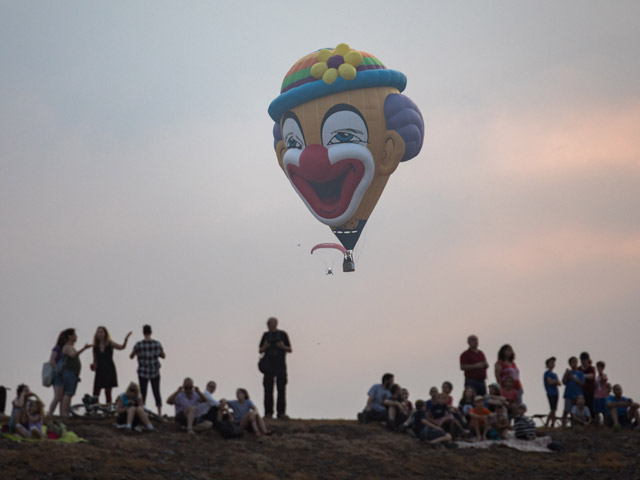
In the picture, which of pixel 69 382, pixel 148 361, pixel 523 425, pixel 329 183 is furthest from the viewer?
pixel 329 183

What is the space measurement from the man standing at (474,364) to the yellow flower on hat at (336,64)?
59.7 ft

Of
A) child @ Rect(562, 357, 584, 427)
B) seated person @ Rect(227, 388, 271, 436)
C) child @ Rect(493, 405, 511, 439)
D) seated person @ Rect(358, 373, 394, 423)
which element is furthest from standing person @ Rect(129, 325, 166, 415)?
child @ Rect(562, 357, 584, 427)

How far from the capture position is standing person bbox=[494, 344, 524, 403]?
73.7 feet

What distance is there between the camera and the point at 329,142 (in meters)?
40.6

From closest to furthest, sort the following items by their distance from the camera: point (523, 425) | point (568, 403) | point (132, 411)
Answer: point (132, 411), point (523, 425), point (568, 403)

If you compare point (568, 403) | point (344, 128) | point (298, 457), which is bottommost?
point (298, 457)

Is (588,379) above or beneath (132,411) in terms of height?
above

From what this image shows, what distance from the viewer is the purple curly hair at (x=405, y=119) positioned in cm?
4028

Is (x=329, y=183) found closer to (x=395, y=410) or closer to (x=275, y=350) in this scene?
(x=275, y=350)

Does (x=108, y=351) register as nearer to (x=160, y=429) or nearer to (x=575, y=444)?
(x=160, y=429)

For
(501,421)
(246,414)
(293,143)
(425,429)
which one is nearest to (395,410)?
(425,429)

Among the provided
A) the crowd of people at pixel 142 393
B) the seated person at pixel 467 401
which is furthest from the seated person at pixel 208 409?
the seated person at pixel 467 401

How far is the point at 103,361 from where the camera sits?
2081 cm

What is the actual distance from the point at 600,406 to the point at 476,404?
11.5ft
